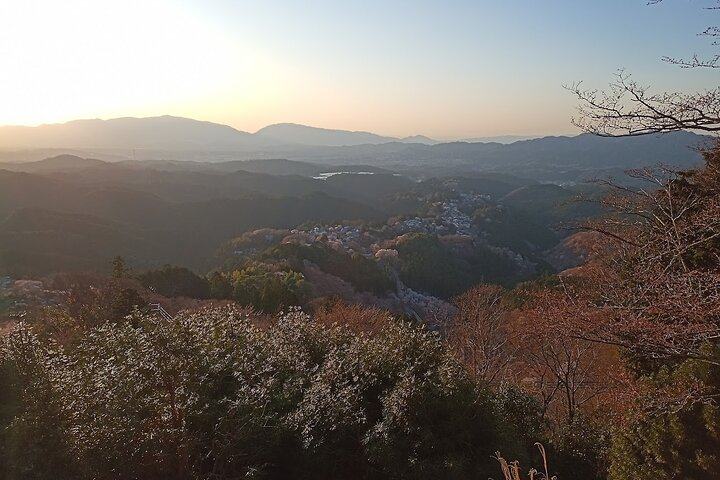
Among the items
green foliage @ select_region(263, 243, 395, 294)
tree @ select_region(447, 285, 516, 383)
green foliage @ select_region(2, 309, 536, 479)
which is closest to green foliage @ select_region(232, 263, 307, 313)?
green foliage @ select_region(263, 243, 395, 294)

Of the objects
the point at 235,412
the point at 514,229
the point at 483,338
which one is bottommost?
the point at 514,229

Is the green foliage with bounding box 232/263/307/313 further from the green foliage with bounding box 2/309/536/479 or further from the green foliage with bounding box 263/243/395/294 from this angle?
the green foliage with bounding box 2/309/536/479

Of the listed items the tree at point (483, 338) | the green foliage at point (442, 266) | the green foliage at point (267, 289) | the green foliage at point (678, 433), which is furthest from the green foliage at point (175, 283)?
the green foliage at point (442, 266)

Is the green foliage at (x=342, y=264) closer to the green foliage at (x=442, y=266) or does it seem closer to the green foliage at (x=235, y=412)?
the green foliage at (x=442, y=266)

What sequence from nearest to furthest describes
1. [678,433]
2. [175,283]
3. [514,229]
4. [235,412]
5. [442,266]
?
[678,433] → [235,412] → [175,283] → [442,266] → [514,229]

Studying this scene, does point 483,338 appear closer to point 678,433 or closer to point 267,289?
point 678,433

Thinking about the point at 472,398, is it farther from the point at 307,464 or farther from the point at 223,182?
the point at 223,182

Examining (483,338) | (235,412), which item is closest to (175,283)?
(483,338)
